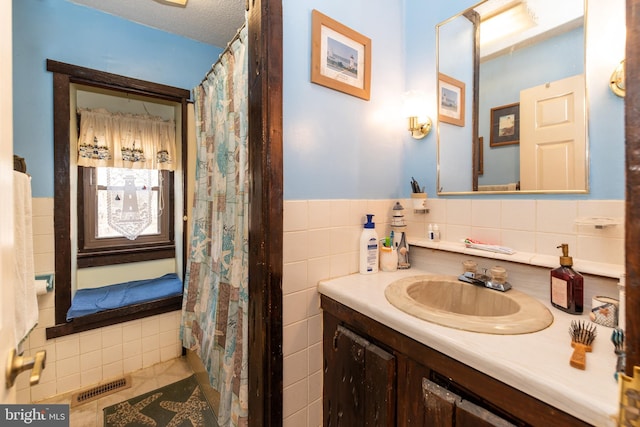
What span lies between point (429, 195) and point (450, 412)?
91 cm

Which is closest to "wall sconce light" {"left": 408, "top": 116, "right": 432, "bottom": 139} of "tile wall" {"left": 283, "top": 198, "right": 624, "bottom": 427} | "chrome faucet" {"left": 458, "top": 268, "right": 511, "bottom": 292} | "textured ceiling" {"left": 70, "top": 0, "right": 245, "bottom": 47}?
"tile wall" {"left": 283, "top": 198, "right": 624, "bottom": 427}

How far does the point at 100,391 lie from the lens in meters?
1.72

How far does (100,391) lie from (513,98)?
9.34ft

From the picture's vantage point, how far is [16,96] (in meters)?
1.56

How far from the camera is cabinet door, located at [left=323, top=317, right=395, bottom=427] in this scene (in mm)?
815

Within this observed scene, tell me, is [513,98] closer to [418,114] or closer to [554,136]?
[554,136]

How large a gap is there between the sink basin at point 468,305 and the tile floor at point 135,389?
1.83 m

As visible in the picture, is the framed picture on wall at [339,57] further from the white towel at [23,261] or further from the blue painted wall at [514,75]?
the white towel at [23,261]

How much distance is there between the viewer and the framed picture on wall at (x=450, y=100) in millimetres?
1217

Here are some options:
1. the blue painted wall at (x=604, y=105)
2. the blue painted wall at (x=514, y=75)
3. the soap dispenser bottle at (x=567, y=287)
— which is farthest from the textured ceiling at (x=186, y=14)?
the soap dispenser bottle at (x=567, y=287)

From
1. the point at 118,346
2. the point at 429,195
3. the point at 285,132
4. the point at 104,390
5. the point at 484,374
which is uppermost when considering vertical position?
the point at 285,132

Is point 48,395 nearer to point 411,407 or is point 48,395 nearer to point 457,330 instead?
point 411,407

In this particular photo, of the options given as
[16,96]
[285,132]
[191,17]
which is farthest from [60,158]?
[285,132]

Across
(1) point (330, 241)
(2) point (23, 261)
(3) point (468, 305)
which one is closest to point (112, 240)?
(2) point (23, 261)
